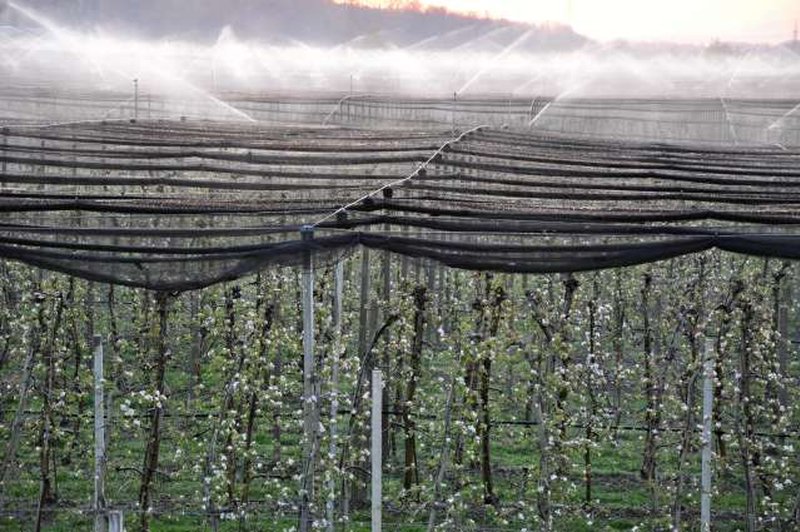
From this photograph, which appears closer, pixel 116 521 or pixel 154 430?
pixel 116 521

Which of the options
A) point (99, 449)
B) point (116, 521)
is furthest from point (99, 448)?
point (116, 521)

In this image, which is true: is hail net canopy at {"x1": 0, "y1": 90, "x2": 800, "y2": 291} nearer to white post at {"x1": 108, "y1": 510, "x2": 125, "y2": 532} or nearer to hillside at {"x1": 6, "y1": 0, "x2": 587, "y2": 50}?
white post at {"x1": 108, "y1": 510, "x2": 125, "y2": 532}

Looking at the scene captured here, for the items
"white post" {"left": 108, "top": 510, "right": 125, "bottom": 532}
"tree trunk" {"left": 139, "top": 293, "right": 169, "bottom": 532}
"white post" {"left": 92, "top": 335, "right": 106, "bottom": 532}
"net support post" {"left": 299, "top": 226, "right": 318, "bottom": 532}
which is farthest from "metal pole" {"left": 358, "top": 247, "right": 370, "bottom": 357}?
"white post" {"left": 108, "top": 510, "right": 125, "bottom": 532}

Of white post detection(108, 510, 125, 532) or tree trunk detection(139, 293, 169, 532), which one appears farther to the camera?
tree trunk detection(139, 293, 169, 532)

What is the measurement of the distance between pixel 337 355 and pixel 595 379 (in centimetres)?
299

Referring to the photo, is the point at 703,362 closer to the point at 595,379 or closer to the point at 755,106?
the point at 595,379

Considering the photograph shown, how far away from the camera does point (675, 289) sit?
1128 centimetres

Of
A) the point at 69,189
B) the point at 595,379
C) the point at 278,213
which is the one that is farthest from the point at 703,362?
the point at 69,189

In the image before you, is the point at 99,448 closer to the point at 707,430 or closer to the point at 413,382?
the point at 413,382

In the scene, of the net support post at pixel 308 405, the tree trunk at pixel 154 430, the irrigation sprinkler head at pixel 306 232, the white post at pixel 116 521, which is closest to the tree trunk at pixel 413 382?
the net support post at pixel 308 405

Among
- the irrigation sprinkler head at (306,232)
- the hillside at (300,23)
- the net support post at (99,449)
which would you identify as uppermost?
the hillside at (300,23)

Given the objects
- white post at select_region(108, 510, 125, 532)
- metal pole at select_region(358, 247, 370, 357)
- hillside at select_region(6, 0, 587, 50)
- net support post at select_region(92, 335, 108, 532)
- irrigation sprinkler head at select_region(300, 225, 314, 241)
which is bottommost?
white post at select_region(108, 510, 125, 532)

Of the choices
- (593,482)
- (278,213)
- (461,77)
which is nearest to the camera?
(278,213)

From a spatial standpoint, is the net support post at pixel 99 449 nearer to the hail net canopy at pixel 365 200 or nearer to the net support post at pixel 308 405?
the hail net canopy at pixel 365 200
